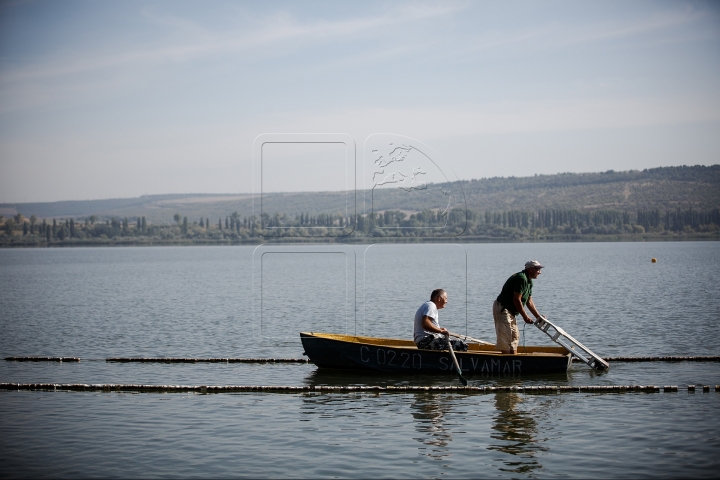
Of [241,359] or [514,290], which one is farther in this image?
[241,359]

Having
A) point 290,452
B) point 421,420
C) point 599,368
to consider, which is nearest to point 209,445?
point 290,452

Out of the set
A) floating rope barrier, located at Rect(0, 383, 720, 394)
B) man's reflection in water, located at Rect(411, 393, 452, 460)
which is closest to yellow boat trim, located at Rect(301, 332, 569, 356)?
floating rope barrier, located at Rect(0, 383, 720, 394)

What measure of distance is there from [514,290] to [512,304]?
0.33 meters

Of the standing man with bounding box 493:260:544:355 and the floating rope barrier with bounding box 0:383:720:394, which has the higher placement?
the standing man with bounding box 493:260:544:355

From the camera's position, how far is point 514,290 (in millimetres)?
17656

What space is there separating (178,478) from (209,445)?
1.65 m

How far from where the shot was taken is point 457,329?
101 ft

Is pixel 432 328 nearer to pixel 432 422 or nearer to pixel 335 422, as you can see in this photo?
pixel 432 422

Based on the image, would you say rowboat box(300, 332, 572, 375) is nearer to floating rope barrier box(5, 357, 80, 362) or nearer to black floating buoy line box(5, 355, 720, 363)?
black floating buoy line box(5, 355, 720, 363)

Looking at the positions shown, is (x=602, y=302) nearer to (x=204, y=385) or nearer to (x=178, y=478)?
(x=204, y=385)

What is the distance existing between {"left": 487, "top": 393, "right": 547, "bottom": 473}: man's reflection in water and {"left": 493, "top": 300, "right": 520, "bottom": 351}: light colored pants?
2.14 metres

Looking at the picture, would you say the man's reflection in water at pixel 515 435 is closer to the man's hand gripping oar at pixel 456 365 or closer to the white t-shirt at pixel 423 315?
the man's hand gripping oar at pixel 456 365

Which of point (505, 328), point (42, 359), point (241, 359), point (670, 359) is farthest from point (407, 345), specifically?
point (42, 359)

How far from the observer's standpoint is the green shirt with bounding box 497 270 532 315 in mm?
17672
